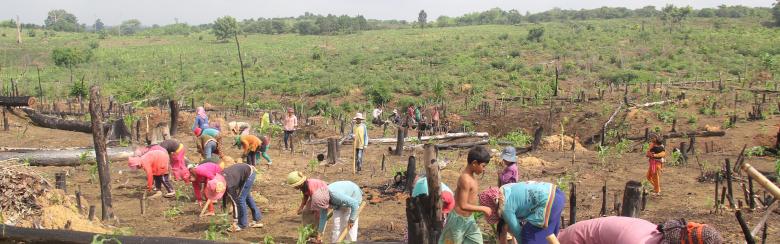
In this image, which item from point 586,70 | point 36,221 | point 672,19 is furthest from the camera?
point 672,19

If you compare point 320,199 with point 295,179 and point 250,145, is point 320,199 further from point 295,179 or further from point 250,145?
point 250,145

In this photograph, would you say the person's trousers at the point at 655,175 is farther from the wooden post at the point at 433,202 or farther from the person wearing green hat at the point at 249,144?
the person wearing green hat at the point at 249,144

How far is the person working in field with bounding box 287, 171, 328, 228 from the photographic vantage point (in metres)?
7.01

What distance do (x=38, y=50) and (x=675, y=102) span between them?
160 ft

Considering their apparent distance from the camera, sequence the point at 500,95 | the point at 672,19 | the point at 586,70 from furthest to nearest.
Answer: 1. the point at 672,19
2. the point at 586,70
3. the point at 500,95

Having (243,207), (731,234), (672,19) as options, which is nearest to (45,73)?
(243,207)

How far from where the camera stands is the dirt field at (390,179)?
8945 millimetres

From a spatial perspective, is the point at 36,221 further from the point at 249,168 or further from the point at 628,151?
the point at 628,151

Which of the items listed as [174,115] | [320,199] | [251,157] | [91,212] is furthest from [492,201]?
[174,115]

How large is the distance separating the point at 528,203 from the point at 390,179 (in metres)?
7.38

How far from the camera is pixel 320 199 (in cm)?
693

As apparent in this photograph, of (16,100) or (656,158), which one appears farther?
(16,100)

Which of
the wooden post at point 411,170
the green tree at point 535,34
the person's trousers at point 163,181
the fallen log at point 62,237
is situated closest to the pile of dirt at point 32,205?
the fallen log at point 62,237

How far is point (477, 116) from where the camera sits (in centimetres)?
2294
